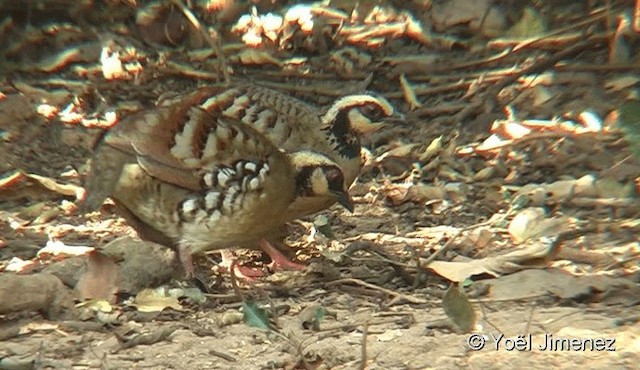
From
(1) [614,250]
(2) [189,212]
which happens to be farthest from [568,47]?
(2) [189,212]

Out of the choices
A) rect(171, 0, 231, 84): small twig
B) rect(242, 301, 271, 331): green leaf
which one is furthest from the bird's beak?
rect(171, 0, 231, 84): small twig

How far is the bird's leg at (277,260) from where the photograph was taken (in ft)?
17.3

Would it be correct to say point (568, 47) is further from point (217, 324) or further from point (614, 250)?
point (217, 324)

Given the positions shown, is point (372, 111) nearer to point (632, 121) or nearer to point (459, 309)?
point (632, 121)

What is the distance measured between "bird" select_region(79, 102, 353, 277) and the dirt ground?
0.66 feet

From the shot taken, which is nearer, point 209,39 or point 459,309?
point 459,309

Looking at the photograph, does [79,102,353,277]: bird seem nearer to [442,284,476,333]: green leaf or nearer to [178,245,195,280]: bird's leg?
[178,245,195,280]: bird's leg

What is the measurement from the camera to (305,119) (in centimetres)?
601

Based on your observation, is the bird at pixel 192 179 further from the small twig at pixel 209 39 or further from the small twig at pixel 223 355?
the small twig at pixel 209 39

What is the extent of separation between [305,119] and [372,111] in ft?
1.28

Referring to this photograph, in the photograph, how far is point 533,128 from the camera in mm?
6566

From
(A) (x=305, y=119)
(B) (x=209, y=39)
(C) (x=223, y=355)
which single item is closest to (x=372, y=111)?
(A) (x=305, y=119)

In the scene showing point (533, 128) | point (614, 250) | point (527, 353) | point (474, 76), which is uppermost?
point (474, 76)

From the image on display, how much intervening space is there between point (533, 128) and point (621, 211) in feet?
4.15
